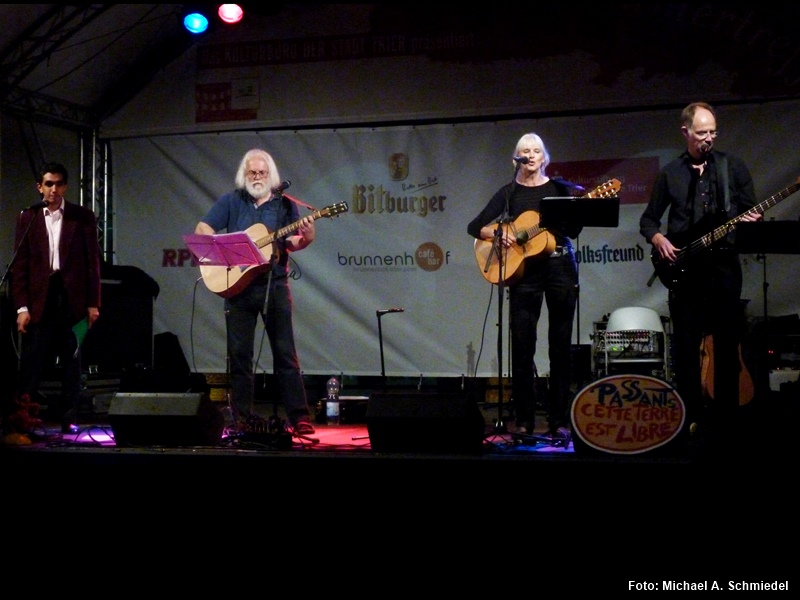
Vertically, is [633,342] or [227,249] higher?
[227,249]

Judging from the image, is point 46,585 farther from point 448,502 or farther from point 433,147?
point 433,147

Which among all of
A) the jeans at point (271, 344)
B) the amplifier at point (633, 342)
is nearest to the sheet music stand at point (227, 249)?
the jeans at point (271, 344)

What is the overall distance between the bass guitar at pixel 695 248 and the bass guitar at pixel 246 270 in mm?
2404

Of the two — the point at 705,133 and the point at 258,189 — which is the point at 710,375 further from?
the point at 258,189

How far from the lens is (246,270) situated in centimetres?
600

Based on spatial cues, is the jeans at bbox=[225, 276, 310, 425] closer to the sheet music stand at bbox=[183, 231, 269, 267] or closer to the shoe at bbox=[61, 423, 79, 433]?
the sheet music stand at bbox=[183, 231, 269, 267]

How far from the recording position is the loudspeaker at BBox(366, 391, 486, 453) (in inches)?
169

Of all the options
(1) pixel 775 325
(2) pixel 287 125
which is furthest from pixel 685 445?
(2) pixel 287 125

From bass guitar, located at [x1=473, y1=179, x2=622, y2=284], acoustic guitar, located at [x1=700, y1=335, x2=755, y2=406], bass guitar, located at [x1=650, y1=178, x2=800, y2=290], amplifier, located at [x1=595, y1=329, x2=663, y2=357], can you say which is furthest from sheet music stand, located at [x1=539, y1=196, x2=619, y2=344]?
amplifier, located at [x1=595, y1=329, x2=663, y2=357]

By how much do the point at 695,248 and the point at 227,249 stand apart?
318cm

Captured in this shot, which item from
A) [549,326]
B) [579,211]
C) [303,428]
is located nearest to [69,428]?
[303,428]

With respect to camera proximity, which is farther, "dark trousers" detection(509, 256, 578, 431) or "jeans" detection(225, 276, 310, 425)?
"jeans" detection(225, 276, 310, 425)

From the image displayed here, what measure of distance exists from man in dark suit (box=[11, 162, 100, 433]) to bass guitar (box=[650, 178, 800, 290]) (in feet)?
14.0

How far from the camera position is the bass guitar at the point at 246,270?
6016mm
